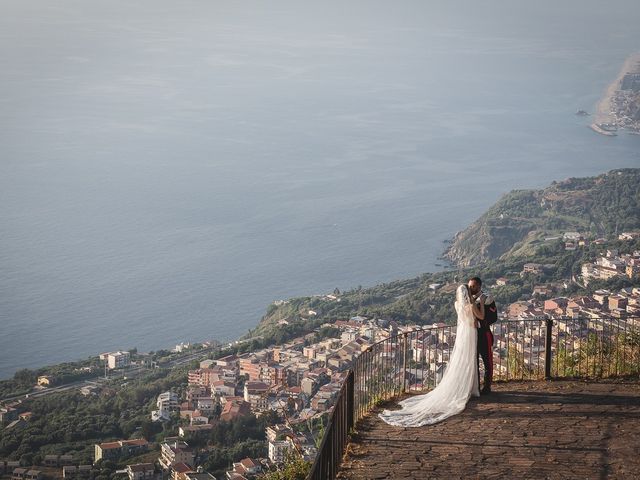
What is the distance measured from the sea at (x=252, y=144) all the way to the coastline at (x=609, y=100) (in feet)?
5.67

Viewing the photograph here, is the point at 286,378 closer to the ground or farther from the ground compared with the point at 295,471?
closer to the ground

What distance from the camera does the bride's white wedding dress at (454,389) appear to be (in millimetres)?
7320

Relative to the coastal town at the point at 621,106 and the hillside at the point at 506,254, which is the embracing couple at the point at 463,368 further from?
Answer: the coastal town at the point at 621,106

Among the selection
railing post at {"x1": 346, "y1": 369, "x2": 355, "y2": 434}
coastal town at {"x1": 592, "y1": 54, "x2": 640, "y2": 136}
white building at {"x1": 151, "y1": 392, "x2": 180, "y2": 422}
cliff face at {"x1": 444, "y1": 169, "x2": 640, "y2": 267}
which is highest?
coastal town at {"x1": 592, "y1": 54, "x2": 640, "y2": 136}

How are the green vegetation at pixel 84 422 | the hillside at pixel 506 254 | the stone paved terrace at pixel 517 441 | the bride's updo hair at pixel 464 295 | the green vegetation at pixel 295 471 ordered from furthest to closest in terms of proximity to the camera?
the hillside at pixel 506 254, the green vegetation at pixel 84 422, the bride's updo hair at pixel 464 295, the green vegetation at pixel 295 471, the stone paved terrace at pixel 517 441

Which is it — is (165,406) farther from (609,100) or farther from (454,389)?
(609,100)

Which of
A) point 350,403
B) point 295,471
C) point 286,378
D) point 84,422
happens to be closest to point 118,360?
point 84,422

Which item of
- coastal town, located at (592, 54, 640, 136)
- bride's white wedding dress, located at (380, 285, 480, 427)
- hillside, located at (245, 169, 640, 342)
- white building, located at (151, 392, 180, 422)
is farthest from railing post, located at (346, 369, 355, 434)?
coastal town, located at (592, 54, 640, 136)

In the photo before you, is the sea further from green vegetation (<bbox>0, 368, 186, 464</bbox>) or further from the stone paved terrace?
the stone paved terrace

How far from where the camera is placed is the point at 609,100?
280 feet

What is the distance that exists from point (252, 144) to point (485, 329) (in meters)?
77.4

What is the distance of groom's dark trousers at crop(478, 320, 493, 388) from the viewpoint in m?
7.75

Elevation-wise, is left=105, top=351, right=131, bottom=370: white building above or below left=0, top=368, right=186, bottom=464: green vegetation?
below

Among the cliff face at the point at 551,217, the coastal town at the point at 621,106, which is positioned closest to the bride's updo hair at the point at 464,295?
the cliff face at the point at 551,217
